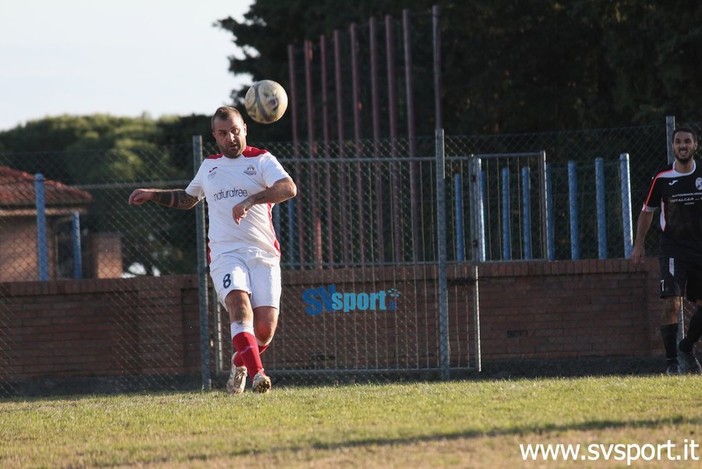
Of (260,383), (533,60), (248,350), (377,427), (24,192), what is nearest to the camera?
(377,427)

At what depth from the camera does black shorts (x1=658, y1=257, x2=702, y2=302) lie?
11.6 m

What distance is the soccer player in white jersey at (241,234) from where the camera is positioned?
919 centimetres

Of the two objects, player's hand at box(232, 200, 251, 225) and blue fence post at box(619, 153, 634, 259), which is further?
blue fence post at box(619, 153, 634, 259)

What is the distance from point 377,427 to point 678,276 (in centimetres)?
496

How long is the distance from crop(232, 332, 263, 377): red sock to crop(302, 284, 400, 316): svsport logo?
5.04 meters

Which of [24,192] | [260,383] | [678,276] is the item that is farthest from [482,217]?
[24,192]

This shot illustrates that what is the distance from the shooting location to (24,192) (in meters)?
18.5

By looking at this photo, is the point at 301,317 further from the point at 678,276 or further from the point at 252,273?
the point at 252,273

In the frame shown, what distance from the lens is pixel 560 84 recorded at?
23.5 meters

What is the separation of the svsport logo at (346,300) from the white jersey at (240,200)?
181 inches

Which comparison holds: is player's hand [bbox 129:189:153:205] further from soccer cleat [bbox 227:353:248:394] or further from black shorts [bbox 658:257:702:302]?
black shorts [bbox 658:257:702:302]

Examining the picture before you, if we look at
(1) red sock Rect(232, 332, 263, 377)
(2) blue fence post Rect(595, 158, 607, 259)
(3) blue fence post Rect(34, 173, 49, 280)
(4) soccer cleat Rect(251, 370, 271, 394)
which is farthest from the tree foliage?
(4) soccer cleat Rect(251, 370, 271, 394)

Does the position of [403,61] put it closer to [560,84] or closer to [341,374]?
[560,84]

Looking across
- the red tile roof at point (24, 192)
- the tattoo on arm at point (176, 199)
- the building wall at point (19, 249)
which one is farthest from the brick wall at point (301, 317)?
the tattoo on arm at point (176, 199)
